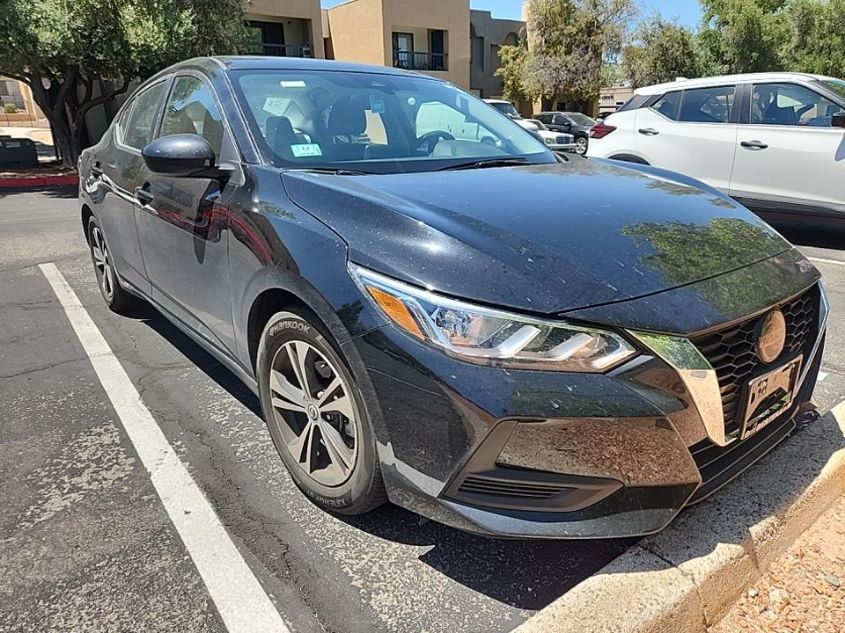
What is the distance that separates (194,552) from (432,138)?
82.9 inches

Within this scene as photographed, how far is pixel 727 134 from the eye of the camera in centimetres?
654

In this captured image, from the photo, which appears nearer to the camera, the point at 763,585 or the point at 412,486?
the point at 412,486

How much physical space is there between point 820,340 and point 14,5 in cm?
1468

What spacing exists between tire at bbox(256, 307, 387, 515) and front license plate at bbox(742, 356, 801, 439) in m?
1.14

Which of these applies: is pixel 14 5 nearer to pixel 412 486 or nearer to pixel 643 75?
pixel 412 486

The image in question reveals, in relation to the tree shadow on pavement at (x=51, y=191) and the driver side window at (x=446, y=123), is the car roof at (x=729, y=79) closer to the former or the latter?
the driver side window at (x=446, y=123)

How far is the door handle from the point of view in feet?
10.5

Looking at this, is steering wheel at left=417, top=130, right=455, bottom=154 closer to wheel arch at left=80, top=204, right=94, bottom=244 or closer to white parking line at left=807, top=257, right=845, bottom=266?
wheel arch at left=80, top=204, right=94, bottom=244

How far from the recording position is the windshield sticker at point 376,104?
306cm

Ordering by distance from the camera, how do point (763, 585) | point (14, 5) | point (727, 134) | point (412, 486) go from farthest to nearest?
1. point (14, 5)
2. point (727, 134)
3. point (763, 585)
4. point (412, 486)

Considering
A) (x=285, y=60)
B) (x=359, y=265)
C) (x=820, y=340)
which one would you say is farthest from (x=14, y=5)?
(x=820, y=340)

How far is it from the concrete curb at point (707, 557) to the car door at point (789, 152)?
4.56 meters

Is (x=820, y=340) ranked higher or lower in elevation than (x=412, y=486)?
higher

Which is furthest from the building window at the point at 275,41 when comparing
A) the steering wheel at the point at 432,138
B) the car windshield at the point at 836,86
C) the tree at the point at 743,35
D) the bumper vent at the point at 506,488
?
the bumper vent at the point at 506,488
